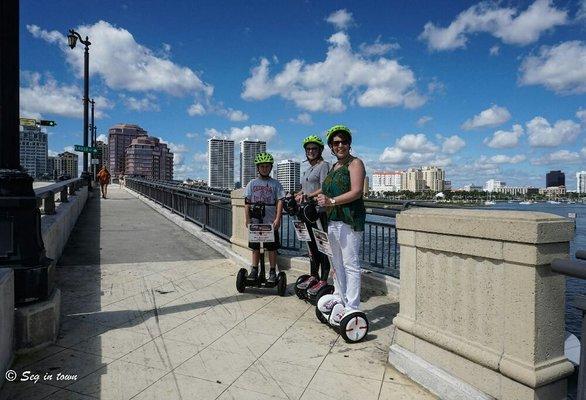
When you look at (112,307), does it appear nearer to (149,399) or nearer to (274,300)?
(274,300)

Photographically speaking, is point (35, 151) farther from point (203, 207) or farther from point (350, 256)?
point (350, 256)

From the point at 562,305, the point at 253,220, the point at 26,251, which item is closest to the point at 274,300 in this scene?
the point at 253,220

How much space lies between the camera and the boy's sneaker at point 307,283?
517 centimetres

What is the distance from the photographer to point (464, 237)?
292cm

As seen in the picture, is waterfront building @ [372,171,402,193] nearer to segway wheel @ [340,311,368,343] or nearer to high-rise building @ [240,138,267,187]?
high-rise building @ [240,138,267,187]

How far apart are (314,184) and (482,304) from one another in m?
2.76

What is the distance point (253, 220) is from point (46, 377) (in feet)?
9.72

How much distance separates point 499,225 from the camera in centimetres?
266

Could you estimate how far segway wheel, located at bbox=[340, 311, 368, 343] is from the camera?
3918 mm

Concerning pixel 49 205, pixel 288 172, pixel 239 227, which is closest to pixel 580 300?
pixel 288 172

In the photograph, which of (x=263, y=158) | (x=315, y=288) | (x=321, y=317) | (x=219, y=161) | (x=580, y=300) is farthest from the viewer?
(x=219, y=161)

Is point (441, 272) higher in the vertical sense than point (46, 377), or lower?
higher

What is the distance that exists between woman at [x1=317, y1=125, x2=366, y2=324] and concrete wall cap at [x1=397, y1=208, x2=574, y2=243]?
2.52ft

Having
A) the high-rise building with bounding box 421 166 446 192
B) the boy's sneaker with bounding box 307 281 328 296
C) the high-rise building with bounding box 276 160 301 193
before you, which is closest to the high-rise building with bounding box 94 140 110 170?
the high-rise building with bounding box 276 160 301 193
